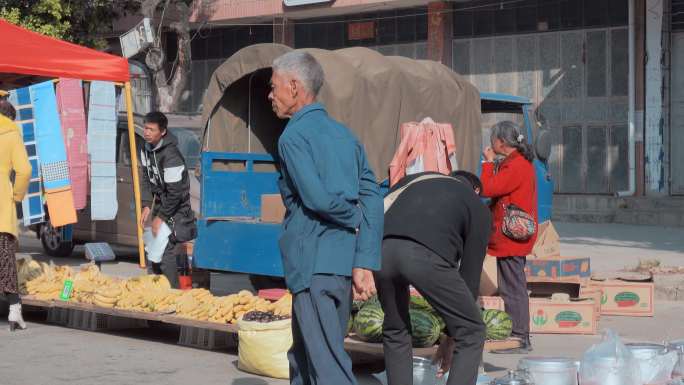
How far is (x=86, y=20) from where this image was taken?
26.5m

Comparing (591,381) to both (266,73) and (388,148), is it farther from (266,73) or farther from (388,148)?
(266,73)

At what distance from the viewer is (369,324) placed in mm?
7668

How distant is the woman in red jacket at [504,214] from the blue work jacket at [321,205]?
3.55 meters

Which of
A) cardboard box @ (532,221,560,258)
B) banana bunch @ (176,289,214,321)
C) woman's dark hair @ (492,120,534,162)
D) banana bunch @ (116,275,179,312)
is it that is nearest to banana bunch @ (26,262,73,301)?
banana bunch @ (116,275,179,312)

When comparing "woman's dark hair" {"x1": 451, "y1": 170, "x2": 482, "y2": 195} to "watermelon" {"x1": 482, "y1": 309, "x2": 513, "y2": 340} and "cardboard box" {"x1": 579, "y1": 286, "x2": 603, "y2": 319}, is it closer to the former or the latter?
"watermelon" {"x1": 482, "y1": 309, "x2": 513, "y2": 340}

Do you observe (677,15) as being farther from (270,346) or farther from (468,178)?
(468,178)

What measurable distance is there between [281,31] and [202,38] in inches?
131

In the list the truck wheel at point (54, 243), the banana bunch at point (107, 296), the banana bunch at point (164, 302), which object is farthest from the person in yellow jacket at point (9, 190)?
the truck wheel at point (54, 243)

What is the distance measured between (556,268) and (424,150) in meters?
1.74

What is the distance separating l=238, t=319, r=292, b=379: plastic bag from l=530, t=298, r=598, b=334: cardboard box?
2841 millimetres

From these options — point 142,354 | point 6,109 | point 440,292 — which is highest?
point 6,109

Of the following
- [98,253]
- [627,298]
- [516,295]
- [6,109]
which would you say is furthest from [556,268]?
[6,109]

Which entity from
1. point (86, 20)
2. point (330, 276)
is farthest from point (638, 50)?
point (330, 276)

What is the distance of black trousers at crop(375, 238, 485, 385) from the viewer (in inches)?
229
